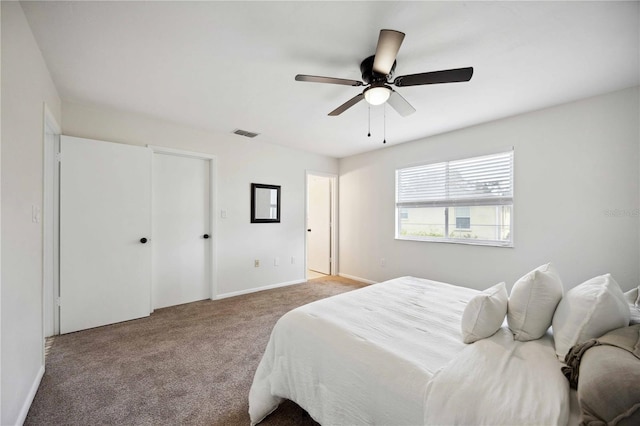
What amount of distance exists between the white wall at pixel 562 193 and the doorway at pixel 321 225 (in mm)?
1738

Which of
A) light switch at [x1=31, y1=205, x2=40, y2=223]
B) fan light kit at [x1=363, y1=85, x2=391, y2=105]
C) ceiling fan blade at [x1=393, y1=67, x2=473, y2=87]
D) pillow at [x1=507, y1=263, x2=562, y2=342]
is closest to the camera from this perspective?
pillow at [x1=507, y1=263, x2=562, y2=342]

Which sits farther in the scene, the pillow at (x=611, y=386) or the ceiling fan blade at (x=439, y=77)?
the ceiling fan blade at (x=439, y=77)

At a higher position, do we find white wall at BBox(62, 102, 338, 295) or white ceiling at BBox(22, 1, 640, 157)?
white ceiling at BBox(22, 1, 640, 157)

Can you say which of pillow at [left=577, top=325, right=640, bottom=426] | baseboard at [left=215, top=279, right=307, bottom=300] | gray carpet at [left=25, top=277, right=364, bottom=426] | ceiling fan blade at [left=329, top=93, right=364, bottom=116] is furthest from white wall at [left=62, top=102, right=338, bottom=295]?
pillow at [left=577, top=325, right=640, bottom=426]

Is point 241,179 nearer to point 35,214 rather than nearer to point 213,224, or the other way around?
point 213,224

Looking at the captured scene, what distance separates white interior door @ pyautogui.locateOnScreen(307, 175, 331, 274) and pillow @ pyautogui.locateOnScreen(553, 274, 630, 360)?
170 inches

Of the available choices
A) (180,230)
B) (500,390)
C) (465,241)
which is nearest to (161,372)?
(180,230)

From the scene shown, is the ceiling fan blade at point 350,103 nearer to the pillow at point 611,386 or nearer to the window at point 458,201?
the pillow at point 611,386

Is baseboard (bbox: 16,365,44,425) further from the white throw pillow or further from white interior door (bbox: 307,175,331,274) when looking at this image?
white interior door (bbox: 307,175,331,274)

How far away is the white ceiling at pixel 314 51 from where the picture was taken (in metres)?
1.58

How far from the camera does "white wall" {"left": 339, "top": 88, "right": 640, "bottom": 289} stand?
2441mm

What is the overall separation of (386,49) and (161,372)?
2.77 metres

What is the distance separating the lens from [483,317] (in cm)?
129

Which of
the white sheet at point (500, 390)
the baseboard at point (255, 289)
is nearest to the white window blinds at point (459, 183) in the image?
the baseboard at point (255, 289)
